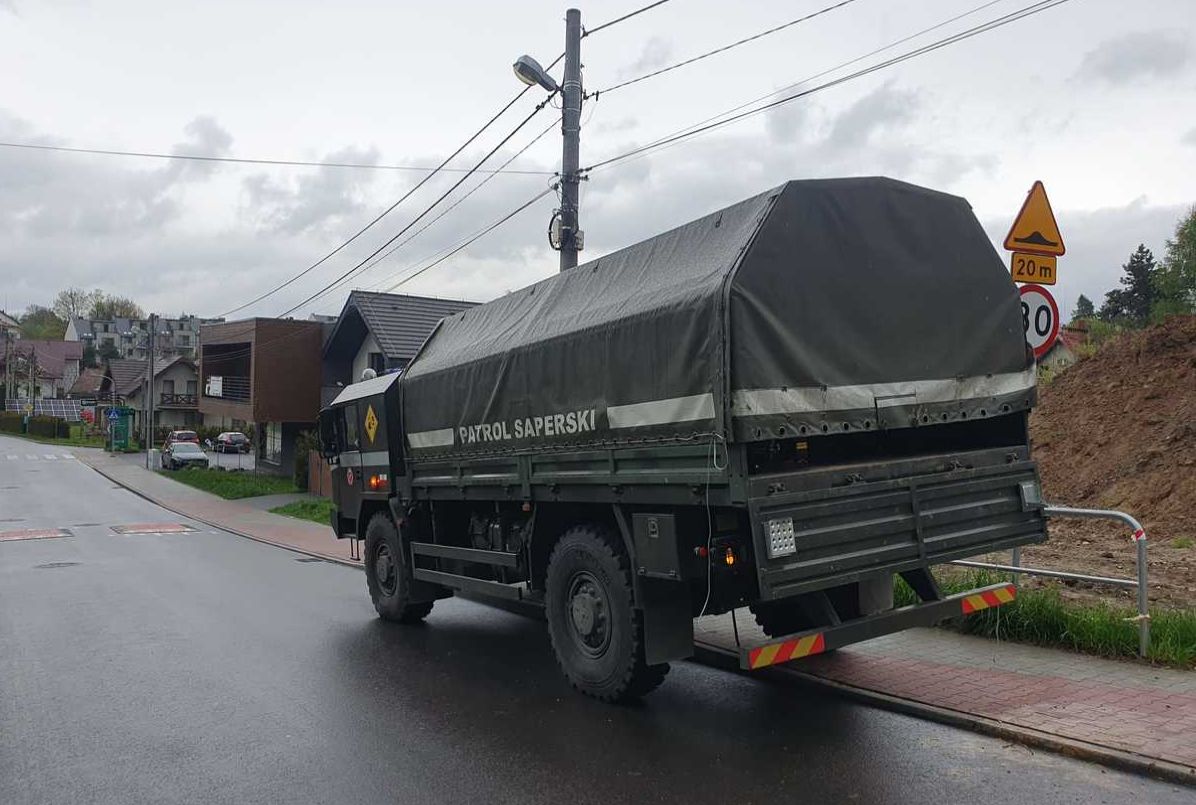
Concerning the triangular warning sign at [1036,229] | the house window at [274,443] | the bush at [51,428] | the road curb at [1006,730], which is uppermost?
the bush at [51,428]

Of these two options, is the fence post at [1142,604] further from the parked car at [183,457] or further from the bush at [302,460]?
the parked car at [183,457]

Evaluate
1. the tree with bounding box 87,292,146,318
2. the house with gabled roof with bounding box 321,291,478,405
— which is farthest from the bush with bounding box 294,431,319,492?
the tree with bounding box 87,292,146,318

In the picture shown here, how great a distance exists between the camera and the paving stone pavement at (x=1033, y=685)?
507 centimetres

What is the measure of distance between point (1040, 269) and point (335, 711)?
5919 millimetres

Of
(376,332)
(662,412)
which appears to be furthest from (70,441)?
(662,412)

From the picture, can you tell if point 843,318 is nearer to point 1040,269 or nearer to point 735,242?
point 735,242

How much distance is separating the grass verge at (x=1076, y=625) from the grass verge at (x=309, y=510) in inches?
659

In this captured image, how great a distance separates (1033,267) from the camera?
6836 millimetres

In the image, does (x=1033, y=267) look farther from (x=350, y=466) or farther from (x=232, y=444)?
(x=232, y=444)

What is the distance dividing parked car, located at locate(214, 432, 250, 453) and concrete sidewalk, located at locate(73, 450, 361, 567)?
12.1 m

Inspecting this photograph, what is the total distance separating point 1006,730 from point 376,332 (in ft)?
82.1

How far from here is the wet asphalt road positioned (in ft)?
15.5

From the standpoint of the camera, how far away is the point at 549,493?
6629mm

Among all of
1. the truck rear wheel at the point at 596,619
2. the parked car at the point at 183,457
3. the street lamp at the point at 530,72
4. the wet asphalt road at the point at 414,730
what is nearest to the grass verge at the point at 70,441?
the parked car at the point at 183,457
